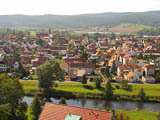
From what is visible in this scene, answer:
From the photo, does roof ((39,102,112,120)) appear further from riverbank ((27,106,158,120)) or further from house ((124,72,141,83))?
house ((124,72,141,83))

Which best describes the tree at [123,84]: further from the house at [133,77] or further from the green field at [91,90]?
the house at [133,77]

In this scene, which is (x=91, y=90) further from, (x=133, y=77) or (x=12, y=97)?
(x=12, y=97)

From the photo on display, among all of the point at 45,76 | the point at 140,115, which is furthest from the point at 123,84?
the point at 45,76

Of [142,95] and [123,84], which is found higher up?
[123,84]

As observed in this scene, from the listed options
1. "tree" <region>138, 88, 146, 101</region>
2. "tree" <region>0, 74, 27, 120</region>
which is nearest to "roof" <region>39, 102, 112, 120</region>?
"tree" <region>0, 74, 27, 120</region>

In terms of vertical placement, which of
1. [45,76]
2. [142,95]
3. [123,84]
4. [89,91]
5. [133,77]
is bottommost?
[89,91]
